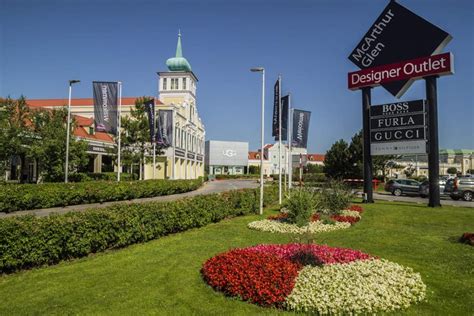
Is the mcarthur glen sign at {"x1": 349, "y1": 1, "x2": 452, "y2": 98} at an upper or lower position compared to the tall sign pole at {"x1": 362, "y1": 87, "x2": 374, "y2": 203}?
upper

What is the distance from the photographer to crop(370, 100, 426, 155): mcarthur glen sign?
19.4 m

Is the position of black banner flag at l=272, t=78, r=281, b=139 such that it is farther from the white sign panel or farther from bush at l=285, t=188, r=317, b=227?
bush at l=285, t=188, r=317, b=227

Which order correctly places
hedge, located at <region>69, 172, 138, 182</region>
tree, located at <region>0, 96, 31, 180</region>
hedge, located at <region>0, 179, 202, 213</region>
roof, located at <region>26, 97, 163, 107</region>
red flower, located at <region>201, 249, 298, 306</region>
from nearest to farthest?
red flower, located at <region>201, 249, 298, 306</region> → hedge, located at <region>0, 179, 202, 213</region> → tree, located at <region>0, 96, 31, 180</region> → hedge, located at <region>69, 172, 138, 182</region> → roof, located at <region>26, 97, 163, 107</region>

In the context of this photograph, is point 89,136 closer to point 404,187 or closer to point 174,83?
point 174,83

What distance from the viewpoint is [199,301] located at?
233 inches

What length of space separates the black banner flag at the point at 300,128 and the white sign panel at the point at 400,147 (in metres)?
5.01

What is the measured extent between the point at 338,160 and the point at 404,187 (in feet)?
60.2

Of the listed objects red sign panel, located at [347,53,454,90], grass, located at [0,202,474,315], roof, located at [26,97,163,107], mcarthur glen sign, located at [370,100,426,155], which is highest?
roof, located at [26,97,163,107]

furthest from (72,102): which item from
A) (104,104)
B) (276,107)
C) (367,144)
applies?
(367,144)

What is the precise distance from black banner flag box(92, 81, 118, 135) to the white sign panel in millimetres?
17609

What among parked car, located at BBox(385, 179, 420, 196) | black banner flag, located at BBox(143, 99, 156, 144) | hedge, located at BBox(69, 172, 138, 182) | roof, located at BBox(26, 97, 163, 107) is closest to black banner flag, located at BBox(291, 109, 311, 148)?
parked car, located at BBox(385, 179, 420, 196)

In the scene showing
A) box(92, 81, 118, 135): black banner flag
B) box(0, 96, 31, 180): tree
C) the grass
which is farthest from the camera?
box(92, 81, 118, 135): black banner flag

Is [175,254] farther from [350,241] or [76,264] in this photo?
[350,241]

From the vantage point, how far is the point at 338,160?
50.2 meters
